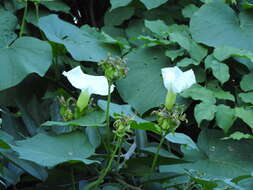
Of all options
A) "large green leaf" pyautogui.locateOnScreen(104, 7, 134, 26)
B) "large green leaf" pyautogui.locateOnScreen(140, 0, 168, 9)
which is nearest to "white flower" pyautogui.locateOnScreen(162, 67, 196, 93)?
"large green leaf" pyautogui.locateOnScreen(140, 0, 168, 9)

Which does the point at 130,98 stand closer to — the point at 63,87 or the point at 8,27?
the point at 63,87

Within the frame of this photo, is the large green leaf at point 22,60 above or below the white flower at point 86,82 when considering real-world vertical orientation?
below

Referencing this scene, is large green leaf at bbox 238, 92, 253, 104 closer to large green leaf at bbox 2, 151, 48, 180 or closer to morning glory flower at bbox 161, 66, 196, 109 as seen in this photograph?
morning glory flower at bbox 161, 66, 196, 109

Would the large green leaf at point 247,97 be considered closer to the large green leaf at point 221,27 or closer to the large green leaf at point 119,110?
the large green leaf at point 221,27

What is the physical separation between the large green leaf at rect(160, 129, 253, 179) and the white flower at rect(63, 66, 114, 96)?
0.26 m

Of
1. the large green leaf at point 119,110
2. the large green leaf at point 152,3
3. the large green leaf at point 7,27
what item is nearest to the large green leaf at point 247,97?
the large green leaf at point 119,110

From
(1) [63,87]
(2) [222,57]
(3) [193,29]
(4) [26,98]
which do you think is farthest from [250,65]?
(4) [26,98]

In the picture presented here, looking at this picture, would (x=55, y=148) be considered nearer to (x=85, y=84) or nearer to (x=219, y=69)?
(x=85, y=84)

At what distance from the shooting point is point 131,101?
1.69 m

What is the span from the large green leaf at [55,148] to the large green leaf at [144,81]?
0.41 m

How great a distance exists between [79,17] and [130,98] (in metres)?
0.67

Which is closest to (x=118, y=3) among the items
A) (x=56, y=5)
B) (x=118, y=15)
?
(x=118, y=15)

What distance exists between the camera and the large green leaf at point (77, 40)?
1702 millimetres

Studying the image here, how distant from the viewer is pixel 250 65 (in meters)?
1.73
